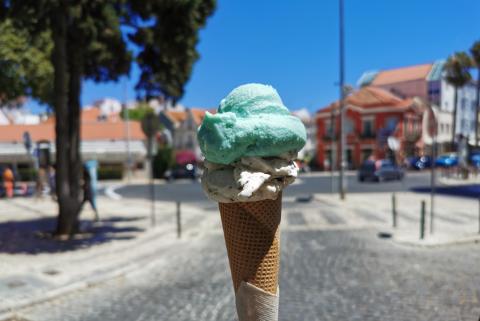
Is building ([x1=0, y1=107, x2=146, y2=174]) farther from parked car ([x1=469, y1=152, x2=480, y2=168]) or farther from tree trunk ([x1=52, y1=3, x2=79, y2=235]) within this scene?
tree trunk ([x1=52, y1=3, x2=79, y2=235])

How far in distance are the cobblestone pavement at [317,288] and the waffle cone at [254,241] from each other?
8.50 ft

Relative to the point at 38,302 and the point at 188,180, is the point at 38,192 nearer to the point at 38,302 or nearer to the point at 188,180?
the point at 38,302

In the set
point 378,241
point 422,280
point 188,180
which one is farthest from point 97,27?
point 188,180

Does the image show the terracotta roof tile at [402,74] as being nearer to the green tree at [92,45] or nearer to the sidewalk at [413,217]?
the sidewalk at [413,217]

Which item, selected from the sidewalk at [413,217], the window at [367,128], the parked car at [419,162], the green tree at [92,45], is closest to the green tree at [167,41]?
the green tree at [92,45]

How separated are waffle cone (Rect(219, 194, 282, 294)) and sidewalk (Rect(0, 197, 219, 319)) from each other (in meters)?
4.02

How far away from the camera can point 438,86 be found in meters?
9.77

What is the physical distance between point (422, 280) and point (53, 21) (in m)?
A: 8.45

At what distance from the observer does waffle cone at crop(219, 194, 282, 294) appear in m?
2.58

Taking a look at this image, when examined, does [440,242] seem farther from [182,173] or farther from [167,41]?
[182,173]

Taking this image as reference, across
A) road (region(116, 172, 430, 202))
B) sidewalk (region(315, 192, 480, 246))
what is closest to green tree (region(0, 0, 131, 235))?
sidewalk (region(315, 192, 480, 246))

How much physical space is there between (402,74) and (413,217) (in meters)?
4.06

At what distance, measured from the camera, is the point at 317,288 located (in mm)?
5984

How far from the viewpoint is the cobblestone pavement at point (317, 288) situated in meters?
5.12
